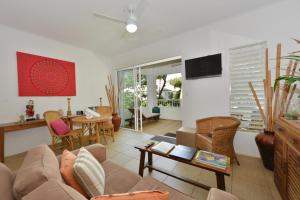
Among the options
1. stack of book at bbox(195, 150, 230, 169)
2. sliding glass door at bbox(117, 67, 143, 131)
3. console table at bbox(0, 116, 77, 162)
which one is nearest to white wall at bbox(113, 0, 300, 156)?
sliding glass door at bbox(117, 67, 143, 131)

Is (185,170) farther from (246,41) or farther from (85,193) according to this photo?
(246,41)

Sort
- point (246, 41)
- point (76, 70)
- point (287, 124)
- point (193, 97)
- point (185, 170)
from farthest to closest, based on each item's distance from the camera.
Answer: point (76, 70)
point (193, 97)
point (246, 41)
point (185, 170)
point (287, 124)

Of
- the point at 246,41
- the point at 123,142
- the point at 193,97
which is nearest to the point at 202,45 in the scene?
the point at 246,41

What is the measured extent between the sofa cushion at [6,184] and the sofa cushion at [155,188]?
0.81 meters

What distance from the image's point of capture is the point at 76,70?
4270 mm

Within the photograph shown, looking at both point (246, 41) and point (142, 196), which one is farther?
point (246, 41)

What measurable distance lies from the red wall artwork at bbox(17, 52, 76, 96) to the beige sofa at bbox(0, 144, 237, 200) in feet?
9.51

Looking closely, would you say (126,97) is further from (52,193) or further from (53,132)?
(52,193)

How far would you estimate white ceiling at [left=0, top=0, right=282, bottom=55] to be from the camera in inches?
93.8

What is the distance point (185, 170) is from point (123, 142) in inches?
77.3

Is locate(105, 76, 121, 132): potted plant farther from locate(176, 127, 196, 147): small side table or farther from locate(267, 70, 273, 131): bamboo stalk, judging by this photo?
locate(267, 70, 273, 131): bamboo stalk

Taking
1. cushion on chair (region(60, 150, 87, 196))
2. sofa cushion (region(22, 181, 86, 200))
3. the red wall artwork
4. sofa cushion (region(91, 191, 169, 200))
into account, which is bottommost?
cushion on chair (region(60, 150, 87, 196))

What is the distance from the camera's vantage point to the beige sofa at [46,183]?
679mm

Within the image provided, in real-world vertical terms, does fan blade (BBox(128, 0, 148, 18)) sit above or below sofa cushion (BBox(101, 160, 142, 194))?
above
